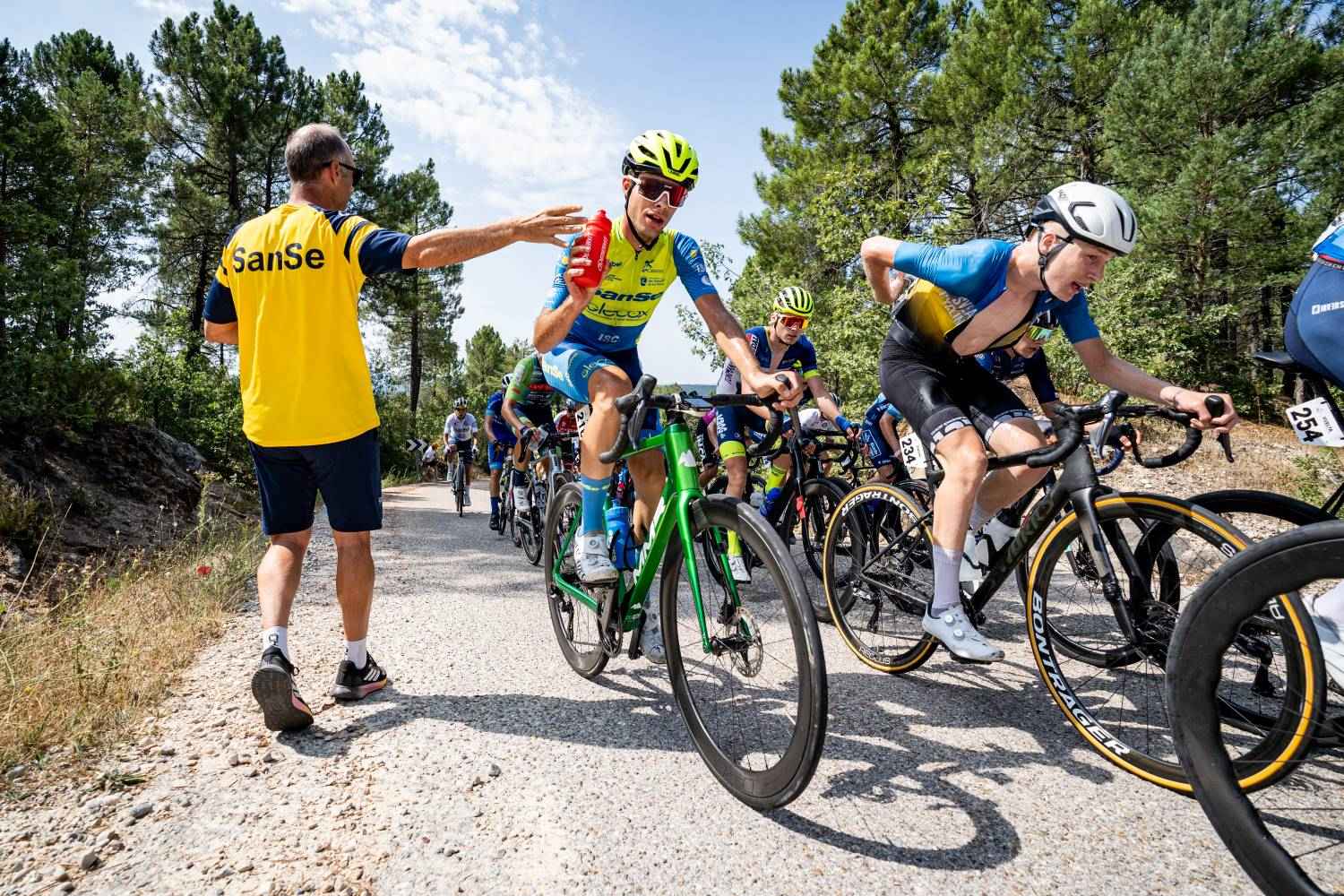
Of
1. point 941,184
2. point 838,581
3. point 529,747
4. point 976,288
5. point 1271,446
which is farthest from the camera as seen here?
point 941,184

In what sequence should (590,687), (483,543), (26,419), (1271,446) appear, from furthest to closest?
(1271,446)
(26,419)
(483,543)
(590,687)

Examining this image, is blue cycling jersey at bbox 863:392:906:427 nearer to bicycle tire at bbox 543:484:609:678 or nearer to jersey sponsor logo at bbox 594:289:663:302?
jersey sponsor logo at bbox 594:289:663:302

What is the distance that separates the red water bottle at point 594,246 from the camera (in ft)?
8.07

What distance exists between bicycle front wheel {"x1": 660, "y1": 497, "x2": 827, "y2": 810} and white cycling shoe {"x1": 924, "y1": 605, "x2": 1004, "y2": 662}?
0.60m

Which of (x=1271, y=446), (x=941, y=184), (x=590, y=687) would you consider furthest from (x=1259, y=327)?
(x=590, y=687)

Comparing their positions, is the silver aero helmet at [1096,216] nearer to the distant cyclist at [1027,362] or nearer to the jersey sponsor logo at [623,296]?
the distant cyclist at [1027,362]

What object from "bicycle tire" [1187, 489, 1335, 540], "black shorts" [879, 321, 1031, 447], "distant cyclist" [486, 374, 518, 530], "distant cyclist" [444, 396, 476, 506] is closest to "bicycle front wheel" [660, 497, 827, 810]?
"black shorts" [879, 321, 1031, 447]

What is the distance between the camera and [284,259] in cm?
273

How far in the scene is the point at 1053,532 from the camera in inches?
99.3

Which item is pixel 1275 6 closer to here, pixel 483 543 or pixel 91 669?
pixel 483 543

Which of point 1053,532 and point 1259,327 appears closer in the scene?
point 1053,532

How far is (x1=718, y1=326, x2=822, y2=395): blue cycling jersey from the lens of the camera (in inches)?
219

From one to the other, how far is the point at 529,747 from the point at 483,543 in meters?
5.95

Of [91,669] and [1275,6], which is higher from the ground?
[1275,6]
